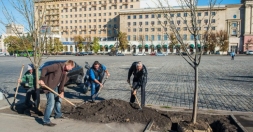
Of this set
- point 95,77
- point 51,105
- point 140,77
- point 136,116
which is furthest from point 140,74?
point 51,105

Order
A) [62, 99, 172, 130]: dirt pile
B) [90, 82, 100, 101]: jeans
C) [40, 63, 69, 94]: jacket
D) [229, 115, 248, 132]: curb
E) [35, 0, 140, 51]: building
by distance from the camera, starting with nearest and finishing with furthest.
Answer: [229, 115, 248, 132]: curb
[40, 63, 69, 94]: jacket
[62, 99, 172, 130]: dirt pile
[90, 82, 100, 101]: jeans
[35, 0, 140, 51]: building

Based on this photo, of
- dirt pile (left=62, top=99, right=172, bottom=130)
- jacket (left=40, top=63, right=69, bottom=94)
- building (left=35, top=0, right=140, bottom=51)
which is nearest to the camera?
jacket (left=40, top=63, right=69, bottom=94)

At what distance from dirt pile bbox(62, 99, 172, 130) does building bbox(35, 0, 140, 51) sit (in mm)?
89498

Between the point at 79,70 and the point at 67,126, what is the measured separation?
5.72 m

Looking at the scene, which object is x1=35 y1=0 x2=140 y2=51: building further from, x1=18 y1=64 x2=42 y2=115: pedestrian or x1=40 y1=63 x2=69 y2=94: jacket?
x1=40 y1=63 x2=69 y2=94: jacket

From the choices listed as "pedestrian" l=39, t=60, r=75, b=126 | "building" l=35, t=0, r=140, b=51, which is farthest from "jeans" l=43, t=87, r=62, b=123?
"building" l=35, t=0, r=140, b=51

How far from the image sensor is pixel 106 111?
17.7ft

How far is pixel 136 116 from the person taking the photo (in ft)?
17.0

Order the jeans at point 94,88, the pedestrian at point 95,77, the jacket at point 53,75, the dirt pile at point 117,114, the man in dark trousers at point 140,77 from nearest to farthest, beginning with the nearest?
the jacket at point 53,75
the dirt pile at point 117,114
the man in dark trousers at point 140,77
the pedestrian at point 95,77
the jeans at point 94,88

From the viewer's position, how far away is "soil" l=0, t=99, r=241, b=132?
4.88 m

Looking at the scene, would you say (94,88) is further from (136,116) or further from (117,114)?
(136,116)

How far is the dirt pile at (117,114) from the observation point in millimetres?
5039

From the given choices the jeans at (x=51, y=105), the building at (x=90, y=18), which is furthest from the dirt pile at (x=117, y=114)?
the building at (x=90, y=18)

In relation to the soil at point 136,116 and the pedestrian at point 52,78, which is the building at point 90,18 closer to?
the soil at point 136,116
